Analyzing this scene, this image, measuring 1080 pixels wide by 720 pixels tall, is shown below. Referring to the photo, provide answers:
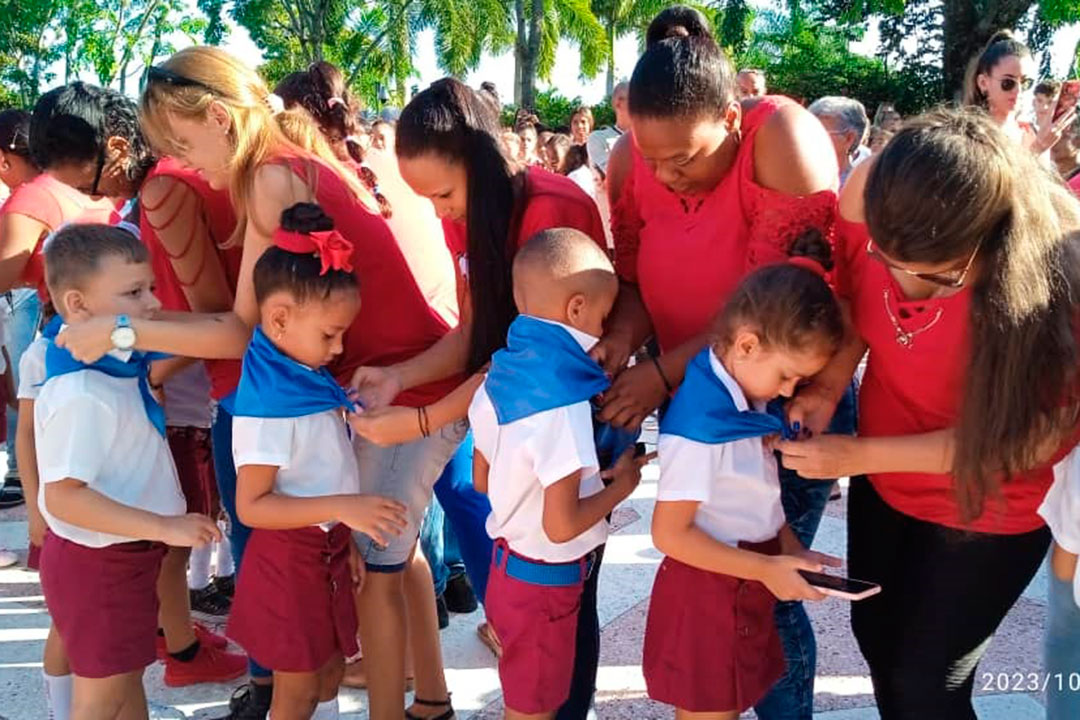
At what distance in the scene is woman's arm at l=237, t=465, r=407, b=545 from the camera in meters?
2.06

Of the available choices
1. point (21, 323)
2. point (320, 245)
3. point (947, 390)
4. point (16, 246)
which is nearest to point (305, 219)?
point (320, 245)

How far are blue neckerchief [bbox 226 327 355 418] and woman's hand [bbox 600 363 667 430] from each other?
61 centimetres

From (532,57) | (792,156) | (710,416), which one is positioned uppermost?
(532,57)

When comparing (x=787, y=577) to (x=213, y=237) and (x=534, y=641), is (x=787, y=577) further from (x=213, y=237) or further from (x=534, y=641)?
(x=213, y=237)

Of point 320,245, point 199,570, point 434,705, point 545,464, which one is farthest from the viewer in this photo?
point 199,570

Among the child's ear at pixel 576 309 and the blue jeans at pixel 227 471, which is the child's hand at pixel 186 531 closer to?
the blue jeans at pixel 227 471

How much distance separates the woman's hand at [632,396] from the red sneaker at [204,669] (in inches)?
66.0

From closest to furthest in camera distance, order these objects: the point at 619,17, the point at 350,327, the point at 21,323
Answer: the point at 350,327
the point at 21,323
the point at 619,17

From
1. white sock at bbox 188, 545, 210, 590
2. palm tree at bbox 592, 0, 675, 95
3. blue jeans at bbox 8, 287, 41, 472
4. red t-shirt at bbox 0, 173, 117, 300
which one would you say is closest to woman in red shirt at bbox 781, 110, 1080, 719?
white sock at bbox 188, 545, 210, 590

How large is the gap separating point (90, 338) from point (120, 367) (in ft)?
0.42

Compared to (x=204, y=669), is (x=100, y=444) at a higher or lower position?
higher

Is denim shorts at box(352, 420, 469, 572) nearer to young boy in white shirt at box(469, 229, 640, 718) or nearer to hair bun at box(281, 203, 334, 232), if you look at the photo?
young boy in white shirt at box(469, 229, 640, 718)

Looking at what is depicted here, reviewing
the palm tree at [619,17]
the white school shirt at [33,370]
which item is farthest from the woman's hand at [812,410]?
the palm tree at [619,17]

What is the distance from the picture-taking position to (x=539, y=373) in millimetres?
1900
